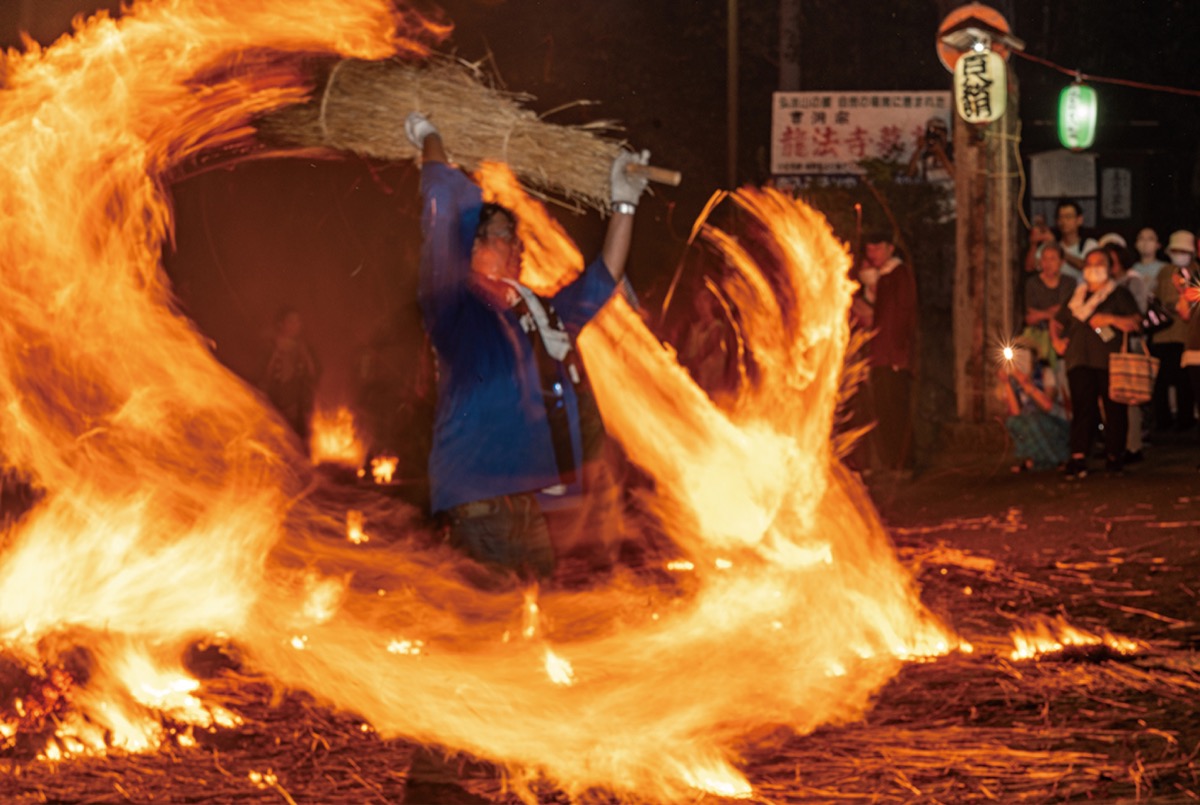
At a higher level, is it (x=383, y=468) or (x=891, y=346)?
(x=891, y=346)

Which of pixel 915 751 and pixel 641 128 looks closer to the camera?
pixel 915 751

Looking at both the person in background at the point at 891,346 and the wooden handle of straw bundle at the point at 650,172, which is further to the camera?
the person in background at the point at 891,346

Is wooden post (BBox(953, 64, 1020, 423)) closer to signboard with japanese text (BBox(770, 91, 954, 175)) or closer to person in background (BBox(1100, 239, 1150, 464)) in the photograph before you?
person in background (BBox(1100, 239, 1150, 464))

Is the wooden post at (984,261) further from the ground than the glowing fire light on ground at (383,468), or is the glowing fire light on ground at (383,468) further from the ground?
the wooden post at (984,261)

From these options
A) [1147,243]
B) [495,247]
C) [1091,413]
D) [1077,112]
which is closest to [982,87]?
[1147,243]

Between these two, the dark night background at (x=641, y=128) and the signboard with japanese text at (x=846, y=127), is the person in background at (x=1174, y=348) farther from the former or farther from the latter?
the signboard with japanese text at (x=846, y=127)

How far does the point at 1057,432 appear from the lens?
14.0 meters

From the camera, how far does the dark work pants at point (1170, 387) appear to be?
1728 centimetres

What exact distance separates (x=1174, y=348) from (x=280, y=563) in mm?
11004

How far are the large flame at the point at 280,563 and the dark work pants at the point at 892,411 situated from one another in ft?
12.6

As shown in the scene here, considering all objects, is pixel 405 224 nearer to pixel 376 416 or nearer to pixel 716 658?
pixel 376 416

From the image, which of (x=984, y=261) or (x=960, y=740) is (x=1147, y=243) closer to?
(x=984, y=261)

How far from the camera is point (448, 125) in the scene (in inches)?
265

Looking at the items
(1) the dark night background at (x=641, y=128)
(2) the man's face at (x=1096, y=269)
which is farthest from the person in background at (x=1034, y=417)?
(1) the dark night background at (x=641, y=128)
